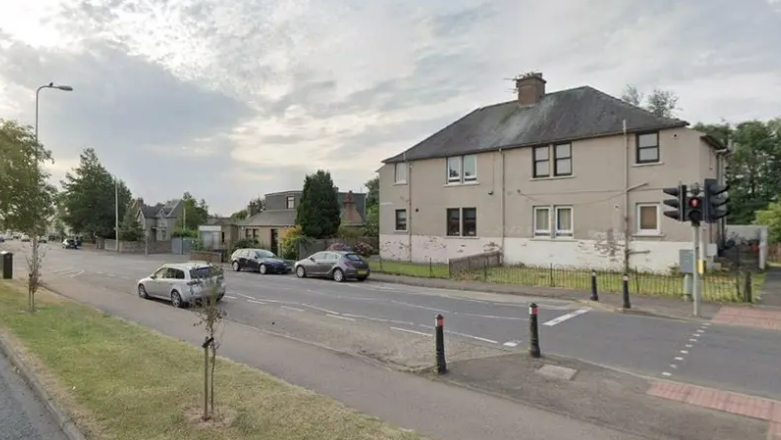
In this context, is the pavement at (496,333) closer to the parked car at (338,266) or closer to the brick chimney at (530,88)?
the parked car at (338,266)

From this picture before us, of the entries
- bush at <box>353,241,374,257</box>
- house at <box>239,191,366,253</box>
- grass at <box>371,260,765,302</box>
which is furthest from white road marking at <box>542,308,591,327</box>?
house at <box>239,191,366,253</box>

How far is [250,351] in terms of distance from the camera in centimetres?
961

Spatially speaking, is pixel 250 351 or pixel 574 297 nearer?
pixel 250 351

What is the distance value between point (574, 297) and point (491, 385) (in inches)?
445

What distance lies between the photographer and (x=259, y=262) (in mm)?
30188

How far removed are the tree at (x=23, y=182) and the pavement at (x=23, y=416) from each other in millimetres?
15454

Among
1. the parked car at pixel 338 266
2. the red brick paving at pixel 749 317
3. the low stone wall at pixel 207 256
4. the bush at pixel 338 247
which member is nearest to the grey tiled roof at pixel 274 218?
the low stone wall at pixel 207 256

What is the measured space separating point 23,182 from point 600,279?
25.0 meters

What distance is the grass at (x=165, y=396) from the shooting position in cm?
523

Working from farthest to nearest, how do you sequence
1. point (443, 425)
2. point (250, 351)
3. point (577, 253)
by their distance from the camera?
point (577, 253) → point (250, 351) → point (443, 425)

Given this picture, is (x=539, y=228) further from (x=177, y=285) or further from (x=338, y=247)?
(x=177, y=285)

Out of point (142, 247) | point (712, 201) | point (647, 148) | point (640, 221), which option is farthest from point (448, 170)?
point (142, 247)

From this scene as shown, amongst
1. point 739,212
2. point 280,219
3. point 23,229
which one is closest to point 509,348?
point 23,229

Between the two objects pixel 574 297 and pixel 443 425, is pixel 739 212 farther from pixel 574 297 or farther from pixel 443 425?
pixel 443 425
